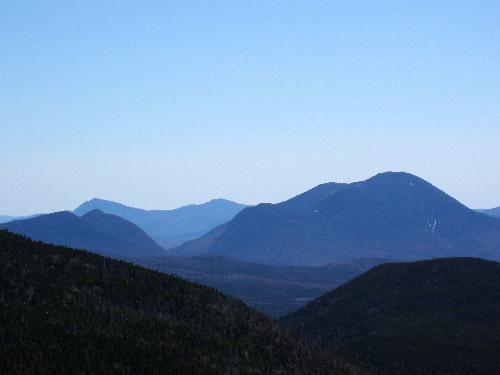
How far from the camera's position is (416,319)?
68.6 m

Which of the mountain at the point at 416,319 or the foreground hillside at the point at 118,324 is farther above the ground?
the foreground hillside at the point at 118,324

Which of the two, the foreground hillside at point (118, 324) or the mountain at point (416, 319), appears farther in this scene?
the mountain at point (416, 319)

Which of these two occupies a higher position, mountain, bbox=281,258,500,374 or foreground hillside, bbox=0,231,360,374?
foreground hillside, bbox=0,231,360,374

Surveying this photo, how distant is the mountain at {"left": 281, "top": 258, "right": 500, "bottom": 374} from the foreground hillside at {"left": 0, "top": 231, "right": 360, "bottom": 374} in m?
19.1

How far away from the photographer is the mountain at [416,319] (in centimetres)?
5266

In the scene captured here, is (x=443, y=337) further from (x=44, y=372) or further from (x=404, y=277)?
(x=44, y=372)

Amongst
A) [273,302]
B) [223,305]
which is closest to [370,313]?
[223,305]

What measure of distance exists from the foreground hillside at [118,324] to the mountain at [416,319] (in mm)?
19069

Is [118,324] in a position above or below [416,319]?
above

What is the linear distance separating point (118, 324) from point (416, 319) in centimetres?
4954

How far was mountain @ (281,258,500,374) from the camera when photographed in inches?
2073

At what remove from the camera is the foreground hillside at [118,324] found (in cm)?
2377

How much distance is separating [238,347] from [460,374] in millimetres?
26837

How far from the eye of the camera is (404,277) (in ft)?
298
